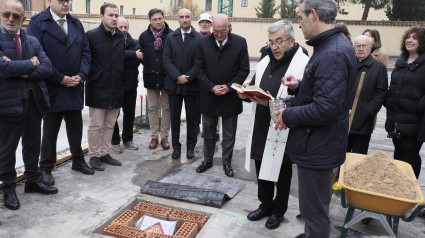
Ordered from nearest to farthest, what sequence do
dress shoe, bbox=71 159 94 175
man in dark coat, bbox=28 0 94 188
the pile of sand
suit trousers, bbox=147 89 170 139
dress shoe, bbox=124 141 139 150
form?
the pile of sand < man in dark coat, bbox=28 0 94 188 < dress shoe, bbox=71 159 94 175 < dress shoe, bbox=124 141 139 150 < suit trousers, bbox=147 89 170 139

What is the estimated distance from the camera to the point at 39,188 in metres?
4.02

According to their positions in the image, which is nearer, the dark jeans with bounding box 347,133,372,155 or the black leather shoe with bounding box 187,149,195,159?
the dark jeans with bounding box 347,133,372,155

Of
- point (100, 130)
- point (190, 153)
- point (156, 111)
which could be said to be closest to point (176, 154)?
point (190, 153)

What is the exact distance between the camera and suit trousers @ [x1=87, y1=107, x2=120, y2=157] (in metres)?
4.91

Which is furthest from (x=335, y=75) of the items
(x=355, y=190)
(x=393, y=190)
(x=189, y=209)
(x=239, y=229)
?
(x=189, y=209)

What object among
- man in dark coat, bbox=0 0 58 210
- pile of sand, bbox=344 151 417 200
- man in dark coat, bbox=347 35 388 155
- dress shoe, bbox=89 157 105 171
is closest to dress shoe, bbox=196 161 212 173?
dress shoe, bbox=89 157 105 171

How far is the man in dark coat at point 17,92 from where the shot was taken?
3.48 meters

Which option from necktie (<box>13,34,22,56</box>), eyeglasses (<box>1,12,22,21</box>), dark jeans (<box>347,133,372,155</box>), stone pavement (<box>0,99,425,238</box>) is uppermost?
eyeglasses (<box>1,12,22,21</box>)

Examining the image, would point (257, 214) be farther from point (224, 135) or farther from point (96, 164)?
point (96, 164)

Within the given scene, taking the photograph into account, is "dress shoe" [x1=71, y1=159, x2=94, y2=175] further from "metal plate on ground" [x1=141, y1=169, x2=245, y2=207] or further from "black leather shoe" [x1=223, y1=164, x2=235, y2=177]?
"black leather shoe" [x1=223, y1=164, x2=235, y2=177]

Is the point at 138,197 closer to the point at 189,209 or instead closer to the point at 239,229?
the point at 189,209

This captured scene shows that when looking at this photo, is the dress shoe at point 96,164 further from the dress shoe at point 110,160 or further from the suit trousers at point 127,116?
the suit trousers at point 127,116

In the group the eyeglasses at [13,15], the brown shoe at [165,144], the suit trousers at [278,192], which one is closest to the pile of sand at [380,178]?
the suit trousers at [278,192]

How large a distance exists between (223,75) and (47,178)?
8.25ft
